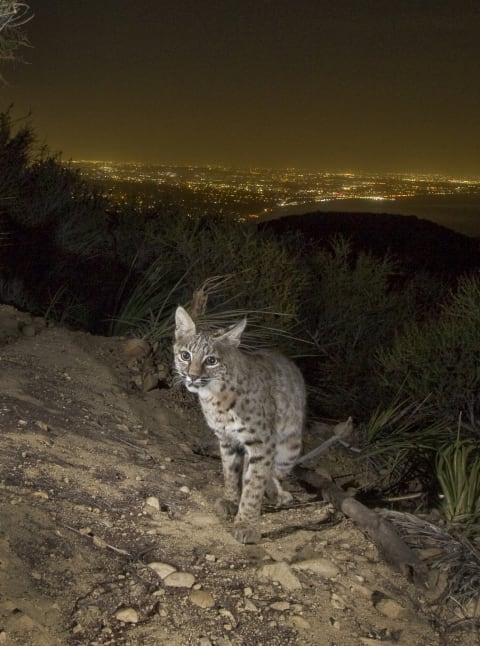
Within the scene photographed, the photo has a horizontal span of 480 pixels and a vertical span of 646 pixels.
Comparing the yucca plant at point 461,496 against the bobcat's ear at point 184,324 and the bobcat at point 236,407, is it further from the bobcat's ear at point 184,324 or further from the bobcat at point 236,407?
the bobcat's ear at point 184,324

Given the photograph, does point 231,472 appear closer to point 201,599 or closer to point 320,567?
point 320,567

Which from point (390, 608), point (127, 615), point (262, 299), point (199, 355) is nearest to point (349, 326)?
point (262, 299)

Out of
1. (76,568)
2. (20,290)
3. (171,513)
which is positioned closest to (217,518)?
(171,513)

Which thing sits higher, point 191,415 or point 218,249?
point 218,249

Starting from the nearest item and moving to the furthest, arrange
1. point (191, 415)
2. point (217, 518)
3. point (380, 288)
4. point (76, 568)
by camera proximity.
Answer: point (76, 568) < point (217, 518) < point (191, 415) < point (380, 288)

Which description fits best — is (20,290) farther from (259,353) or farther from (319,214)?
(319,214)

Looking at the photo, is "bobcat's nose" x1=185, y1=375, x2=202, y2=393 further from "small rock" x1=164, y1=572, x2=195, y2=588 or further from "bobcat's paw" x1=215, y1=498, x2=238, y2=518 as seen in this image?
"small rock" x1=164, y1=572, x2=195, y2=588

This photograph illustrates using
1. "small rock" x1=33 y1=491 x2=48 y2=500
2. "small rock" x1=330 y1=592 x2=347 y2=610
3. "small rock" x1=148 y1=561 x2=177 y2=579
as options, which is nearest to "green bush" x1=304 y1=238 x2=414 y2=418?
"small rock" x1=330 y1=592 x2=347 y2=610
